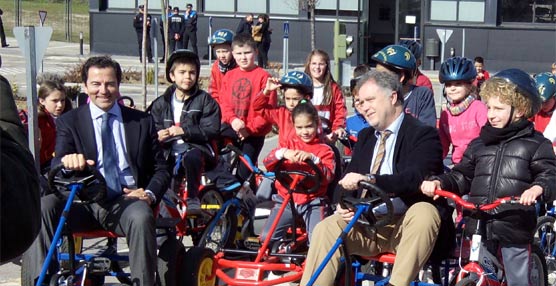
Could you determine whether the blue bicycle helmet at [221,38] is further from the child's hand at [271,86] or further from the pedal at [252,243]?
the pedal at [252,243]

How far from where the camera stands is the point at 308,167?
22.6ft

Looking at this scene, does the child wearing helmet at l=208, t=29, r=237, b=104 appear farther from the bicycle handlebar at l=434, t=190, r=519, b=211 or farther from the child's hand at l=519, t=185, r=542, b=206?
the child's hand at l=519, t=185, r=542, b=206

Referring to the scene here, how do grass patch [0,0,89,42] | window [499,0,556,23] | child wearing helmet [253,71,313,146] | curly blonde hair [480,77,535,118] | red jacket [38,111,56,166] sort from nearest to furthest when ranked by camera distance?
curly blonde hair [480,77,535,118] → red jacket [38,111,56,166] → child wearing helmet [253,71,313,146] → window [499,0,556,23] → grass patch [0,0,89,42]

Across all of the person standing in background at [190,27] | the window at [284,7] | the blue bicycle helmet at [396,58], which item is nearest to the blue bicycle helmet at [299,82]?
the blue bicycle helmet at [396,58]

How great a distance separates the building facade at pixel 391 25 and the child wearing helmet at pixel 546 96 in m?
22.8

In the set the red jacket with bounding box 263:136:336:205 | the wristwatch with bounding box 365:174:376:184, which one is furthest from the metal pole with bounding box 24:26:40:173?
the wristwatch with bounding box 365:174:376:184

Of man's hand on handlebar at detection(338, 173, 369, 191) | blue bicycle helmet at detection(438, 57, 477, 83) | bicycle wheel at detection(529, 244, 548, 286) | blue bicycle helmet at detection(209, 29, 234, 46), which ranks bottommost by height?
bicycle wheel at detection(529, 244, 548, 286)

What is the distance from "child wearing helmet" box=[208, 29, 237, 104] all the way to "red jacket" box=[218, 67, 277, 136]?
0.31 metres

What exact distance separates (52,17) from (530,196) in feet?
177

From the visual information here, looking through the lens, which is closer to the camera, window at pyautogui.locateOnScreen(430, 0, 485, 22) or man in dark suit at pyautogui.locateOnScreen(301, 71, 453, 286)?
man in dark suit at pyautogui.locateOnScreen(301, 71, 453, 286)

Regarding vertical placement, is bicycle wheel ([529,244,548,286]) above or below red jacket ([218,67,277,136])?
below

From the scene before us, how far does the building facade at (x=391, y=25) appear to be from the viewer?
3272cm

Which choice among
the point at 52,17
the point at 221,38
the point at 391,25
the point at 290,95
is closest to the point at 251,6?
the point at 391,25

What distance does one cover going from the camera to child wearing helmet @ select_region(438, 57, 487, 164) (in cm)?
730
